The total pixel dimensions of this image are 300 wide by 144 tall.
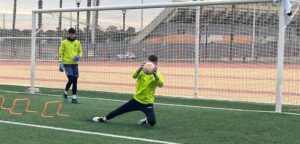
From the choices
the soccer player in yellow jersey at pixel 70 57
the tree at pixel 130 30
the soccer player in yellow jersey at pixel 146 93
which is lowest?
the soccer player in yellow jersey at pixel 146 93

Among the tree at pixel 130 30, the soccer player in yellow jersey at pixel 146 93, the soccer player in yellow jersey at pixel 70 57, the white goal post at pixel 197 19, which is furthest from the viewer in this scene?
the tree at pixel 130 30

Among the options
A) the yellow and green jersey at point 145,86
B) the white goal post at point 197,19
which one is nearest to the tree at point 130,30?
the white goal post at point 197,19

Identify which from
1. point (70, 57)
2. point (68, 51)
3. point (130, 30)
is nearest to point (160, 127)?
point (70, 57)

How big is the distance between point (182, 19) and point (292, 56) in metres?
4.20

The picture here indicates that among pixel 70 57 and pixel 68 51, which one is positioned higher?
pixel 68 51

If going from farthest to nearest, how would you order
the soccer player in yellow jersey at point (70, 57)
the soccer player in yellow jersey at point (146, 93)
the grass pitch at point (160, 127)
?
1. the soccer player in yellow jersey at point (70, 57)
2. the soccer player in yellow jersey at point (146, 93)
3. the grass pitch at point (160, 127)

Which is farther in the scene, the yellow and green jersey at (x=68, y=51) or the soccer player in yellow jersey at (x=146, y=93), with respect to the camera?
the yellow and green jersey at (x=68, y=51)

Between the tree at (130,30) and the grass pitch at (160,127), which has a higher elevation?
the tree at (130,30)

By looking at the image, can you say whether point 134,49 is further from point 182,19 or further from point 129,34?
point 182,19

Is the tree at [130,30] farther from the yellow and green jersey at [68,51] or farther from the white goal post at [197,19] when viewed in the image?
the yellow and green jersey at [68,51]

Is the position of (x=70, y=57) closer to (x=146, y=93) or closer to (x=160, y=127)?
(x=146, y=93)

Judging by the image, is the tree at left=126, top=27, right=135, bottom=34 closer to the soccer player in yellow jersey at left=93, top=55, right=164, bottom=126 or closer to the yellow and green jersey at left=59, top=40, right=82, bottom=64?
the yellow and green jersey at left=59, top=40, right=82, bottom=64

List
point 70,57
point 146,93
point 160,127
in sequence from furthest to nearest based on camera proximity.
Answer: point 70,57, point 146,93, point 160,127

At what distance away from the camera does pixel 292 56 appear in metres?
17.9
